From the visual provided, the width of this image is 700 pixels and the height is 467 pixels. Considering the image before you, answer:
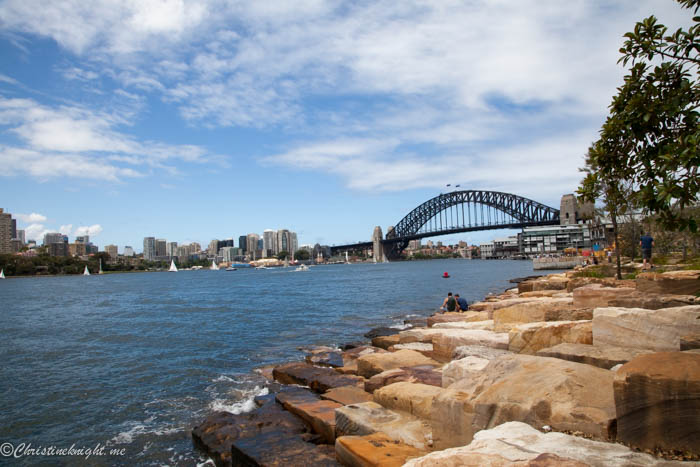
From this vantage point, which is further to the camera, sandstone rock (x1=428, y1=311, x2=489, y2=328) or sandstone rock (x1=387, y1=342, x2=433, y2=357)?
sandstone rock (x1=428, y1=311, x2=489, y2=328)

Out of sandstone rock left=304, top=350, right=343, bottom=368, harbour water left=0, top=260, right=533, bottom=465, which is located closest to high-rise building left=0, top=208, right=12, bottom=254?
harbour water left=0, top=260, right=533, bottom=465

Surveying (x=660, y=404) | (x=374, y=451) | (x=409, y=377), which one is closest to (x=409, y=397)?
(x=409, y=377)

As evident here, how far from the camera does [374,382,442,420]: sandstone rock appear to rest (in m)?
4.98

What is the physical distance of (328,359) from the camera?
418 inches

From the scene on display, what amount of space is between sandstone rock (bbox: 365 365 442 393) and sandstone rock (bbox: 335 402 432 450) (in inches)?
34.1

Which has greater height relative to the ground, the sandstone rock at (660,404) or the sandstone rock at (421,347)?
the sandstone rock at (660,404)

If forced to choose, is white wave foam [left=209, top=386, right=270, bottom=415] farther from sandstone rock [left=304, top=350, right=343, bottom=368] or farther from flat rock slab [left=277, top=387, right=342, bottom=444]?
sandstone rock [left=304, top=350, right=343, bottom=368]

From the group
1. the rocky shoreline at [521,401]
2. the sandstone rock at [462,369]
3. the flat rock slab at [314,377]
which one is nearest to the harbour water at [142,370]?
the flat rock slab at [314,377]

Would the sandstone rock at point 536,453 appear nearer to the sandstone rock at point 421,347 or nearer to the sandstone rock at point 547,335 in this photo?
the sandstone rock at point 547,335

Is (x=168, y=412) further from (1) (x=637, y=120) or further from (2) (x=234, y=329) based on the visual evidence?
(2) (x=234, y=329)

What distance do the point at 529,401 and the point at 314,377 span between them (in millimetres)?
5612

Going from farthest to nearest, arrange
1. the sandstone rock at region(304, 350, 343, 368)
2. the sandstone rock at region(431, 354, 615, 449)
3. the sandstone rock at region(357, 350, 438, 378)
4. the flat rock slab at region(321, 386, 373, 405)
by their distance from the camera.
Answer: the sandstone rock at region(304, 350, 343, 368) → the sandstone rock at region(357, 350, 438, 378) → the flat rock slab at region(321, 386, 373, 405) → the sandstone rock at region(431, 354, 615, 449)

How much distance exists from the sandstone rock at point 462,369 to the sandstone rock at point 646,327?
Answer: 4.45 feet

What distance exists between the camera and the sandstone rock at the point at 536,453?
2.56 metres
